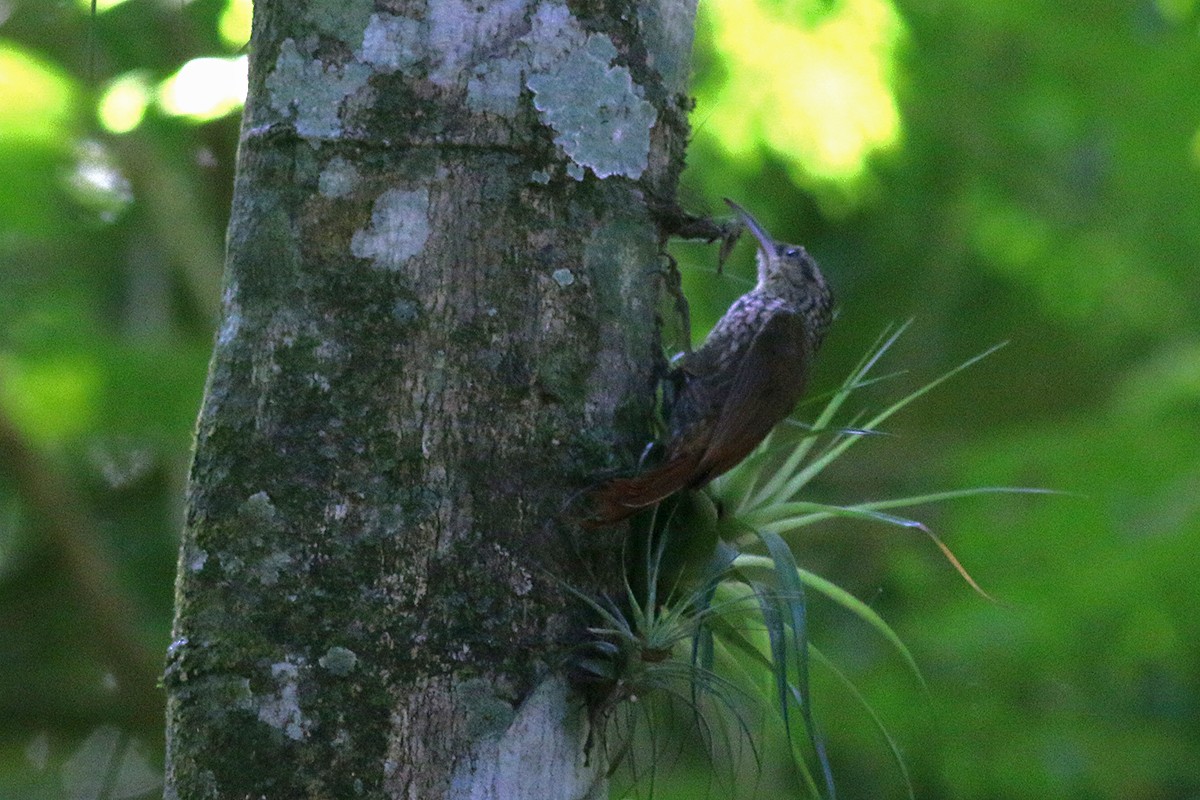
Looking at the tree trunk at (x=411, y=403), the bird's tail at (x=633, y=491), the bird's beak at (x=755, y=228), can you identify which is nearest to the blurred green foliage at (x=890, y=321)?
the bird's beak at (x=755, y=228)

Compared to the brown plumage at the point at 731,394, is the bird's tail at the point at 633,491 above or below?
below

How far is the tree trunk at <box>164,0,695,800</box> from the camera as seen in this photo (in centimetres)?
163

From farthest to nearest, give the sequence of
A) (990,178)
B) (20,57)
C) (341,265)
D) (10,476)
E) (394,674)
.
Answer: (990,178) < (10,476) < (20,57) < (341,265) < (394,674)

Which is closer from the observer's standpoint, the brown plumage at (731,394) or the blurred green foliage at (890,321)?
the brown plumage at (731,394)

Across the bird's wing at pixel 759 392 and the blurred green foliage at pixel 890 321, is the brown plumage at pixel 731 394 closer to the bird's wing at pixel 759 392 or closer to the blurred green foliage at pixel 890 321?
the bird's wing at pixel 759 392

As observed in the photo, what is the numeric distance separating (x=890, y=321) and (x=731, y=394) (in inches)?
113

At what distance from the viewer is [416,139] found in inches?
69.7

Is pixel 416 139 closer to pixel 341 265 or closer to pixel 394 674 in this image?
pixel 341 265

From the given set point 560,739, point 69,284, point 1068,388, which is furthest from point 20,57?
point 1068,388

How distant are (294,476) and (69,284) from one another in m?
6.26

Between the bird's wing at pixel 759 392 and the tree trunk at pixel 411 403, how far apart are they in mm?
129

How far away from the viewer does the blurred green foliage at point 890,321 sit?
515 cm

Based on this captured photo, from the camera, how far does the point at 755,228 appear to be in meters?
2.71

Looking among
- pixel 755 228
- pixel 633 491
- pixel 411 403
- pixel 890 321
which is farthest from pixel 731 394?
pixel 890 321
